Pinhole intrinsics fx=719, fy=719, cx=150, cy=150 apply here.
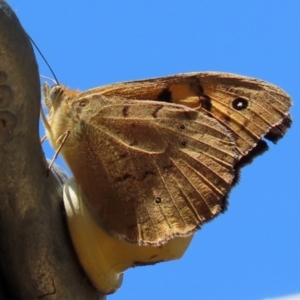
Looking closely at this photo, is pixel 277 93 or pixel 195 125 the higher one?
pixel 277 93

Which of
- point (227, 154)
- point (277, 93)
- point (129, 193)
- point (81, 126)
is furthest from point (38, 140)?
point (277, 93)

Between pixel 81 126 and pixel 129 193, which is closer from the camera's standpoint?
pixel 129 193

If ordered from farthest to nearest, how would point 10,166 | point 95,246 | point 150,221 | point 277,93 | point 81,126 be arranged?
point 277,93 < point 81,126 < point 150,221 < point 95,246 < point 10,166

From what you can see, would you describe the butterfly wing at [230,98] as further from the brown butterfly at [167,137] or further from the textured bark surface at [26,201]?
the textured bark surface at [26,201]

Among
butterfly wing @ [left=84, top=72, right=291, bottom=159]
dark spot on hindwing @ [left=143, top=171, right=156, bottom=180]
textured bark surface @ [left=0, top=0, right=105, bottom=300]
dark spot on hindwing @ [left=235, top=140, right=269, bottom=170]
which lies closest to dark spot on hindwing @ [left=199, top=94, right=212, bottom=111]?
butterfly wing @ [left=84, top=72, right=291, bottom=159]

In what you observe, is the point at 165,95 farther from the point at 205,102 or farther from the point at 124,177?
the point at 124,177

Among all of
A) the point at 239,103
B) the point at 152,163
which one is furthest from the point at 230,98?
the point at 152,163

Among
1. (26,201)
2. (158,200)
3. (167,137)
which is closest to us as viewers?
(26,201)

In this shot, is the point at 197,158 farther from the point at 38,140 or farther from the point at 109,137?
the point at 38,140
